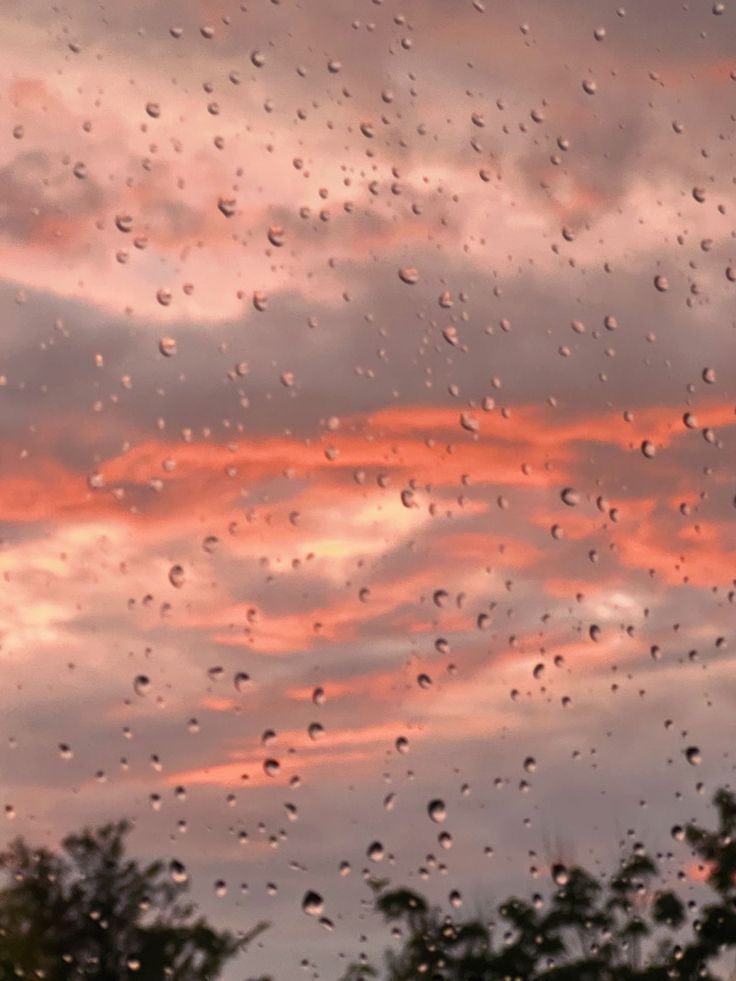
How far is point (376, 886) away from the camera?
7430 mm

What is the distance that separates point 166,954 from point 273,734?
13.3 ft

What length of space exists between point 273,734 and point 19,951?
191 inches

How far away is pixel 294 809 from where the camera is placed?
18.0 feet

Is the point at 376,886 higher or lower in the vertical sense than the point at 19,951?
lower

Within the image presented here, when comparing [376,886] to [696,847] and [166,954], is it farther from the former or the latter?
[696,847]

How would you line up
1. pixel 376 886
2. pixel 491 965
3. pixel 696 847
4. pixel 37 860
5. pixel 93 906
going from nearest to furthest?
1. pixel 376 886
2. pixel 37 860
3. pixel 93 906
4. pixel 491 965
5. pixel 696 847

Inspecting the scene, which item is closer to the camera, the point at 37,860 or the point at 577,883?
the point at 37,860

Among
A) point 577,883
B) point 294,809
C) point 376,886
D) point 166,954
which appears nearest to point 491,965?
point 577,883

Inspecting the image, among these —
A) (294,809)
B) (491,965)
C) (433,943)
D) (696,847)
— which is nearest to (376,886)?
(433,943)

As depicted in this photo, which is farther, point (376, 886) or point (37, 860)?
point (37, 860)

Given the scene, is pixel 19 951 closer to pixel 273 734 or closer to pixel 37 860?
pixel 37 860

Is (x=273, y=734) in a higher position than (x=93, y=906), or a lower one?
lower

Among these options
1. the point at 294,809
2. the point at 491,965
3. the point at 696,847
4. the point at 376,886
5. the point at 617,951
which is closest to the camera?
the point at 294,809

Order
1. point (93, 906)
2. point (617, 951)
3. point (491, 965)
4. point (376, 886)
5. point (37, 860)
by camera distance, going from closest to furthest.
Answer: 1. point (376, 886)
2. point (37, 860)
3. point (93, 906)
4. point (491, 965)
5. point (617, 951)
